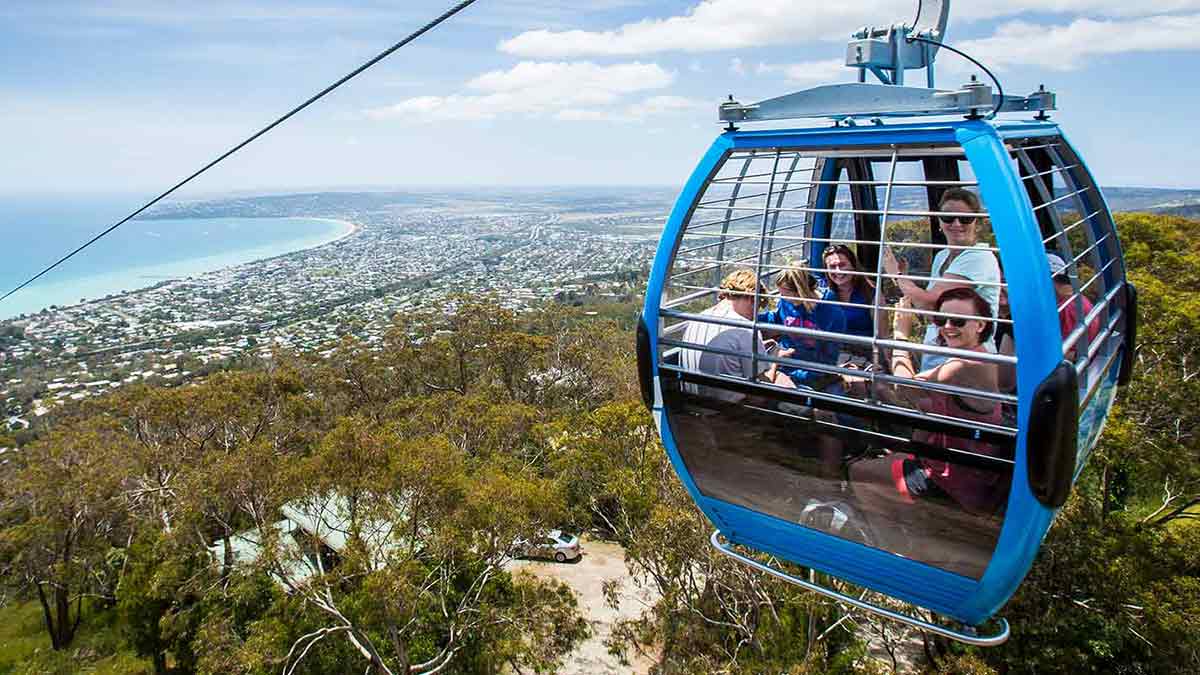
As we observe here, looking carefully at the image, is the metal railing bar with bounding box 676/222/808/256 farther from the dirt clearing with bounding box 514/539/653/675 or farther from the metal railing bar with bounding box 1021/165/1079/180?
the dirt clearing with bounding box 514/539/653/675

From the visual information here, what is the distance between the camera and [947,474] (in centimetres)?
246

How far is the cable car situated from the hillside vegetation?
5.44 meters

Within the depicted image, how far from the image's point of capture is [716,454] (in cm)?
308

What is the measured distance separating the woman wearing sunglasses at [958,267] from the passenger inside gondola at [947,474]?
0.05 metres

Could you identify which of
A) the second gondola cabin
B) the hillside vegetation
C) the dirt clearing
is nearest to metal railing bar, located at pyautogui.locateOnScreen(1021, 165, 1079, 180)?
the second gondola cabin

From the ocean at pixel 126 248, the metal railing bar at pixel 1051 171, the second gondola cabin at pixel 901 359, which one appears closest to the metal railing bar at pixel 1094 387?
the second gondola cabin at pixel 901 359

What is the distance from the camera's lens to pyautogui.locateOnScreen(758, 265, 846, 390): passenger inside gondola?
2686 mm

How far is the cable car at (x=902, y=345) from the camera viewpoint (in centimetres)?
219

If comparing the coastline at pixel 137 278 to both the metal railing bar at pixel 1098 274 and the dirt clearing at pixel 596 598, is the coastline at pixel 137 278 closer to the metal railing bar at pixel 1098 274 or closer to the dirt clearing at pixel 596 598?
the dirt clearing at pixel 596 598

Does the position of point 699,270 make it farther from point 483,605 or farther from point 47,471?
point 47,471

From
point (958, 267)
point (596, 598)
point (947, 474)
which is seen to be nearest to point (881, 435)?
point (947, 474)

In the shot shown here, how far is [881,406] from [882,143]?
35.3 inches

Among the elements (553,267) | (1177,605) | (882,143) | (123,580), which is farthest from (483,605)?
(553,267)

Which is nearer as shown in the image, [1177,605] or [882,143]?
[882,143]
